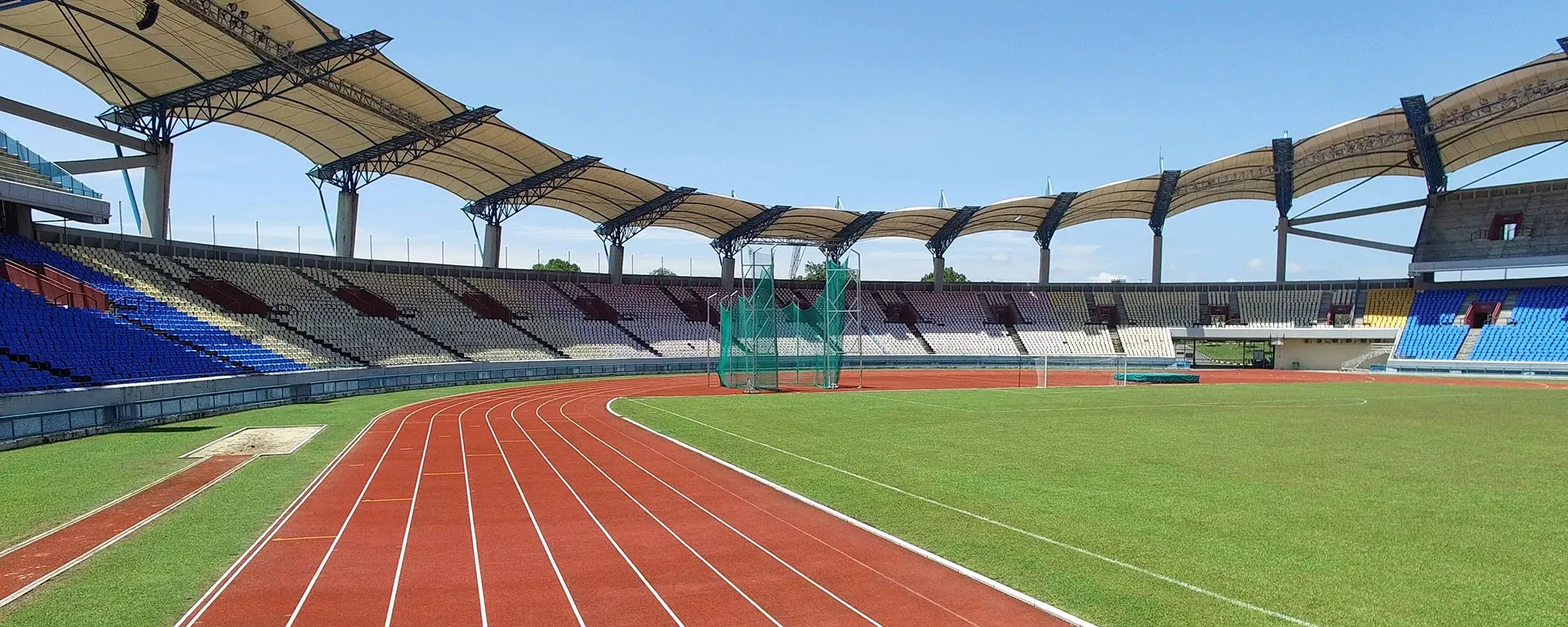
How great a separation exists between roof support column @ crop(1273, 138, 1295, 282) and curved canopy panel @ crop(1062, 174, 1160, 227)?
22.4ft

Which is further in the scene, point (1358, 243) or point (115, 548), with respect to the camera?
point (1358, 243)

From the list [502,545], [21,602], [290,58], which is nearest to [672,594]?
[502,545]

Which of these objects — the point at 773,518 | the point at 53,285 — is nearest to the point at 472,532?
the point at 773,518

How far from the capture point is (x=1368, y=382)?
40.6 meters

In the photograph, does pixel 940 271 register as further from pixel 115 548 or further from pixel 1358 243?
pixel 115 548

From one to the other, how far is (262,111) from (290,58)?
762 centimetres

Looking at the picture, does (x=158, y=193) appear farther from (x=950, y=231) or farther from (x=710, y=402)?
(x=950, y=231)

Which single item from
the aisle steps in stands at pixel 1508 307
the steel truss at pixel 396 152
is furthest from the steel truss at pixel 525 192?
the aisle steps in stands at pixel 1508 307

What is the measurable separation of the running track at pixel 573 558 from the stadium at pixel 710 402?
0.07 meters

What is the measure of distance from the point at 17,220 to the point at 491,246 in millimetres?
23159

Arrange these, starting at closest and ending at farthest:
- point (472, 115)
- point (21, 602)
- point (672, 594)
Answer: point (21, 602), point (672, 594), point (472, 115)

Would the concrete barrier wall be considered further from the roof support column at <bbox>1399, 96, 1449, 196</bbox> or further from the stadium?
the roof support column at <bbox>1399, 96, 1449, 196</bbox>

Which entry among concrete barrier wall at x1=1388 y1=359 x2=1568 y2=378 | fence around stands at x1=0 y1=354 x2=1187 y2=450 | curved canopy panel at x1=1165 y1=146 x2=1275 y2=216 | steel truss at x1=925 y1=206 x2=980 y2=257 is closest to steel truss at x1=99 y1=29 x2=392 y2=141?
fence around stands at x1=0 y1=354 x2=1187 y2=450

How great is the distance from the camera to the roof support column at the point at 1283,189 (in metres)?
47.9
